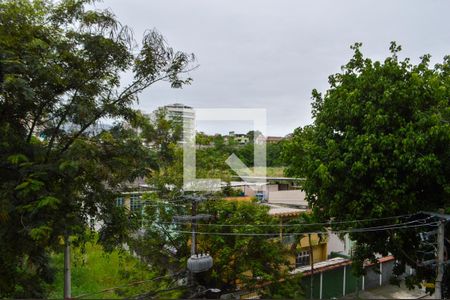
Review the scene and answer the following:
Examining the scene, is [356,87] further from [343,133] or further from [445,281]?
[445,281]

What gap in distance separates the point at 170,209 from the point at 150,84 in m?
3.85

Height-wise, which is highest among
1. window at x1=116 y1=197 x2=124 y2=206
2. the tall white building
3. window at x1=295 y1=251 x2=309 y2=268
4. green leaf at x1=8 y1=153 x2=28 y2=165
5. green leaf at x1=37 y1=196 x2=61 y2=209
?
the tall white building

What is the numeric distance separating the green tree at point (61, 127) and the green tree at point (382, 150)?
260cm

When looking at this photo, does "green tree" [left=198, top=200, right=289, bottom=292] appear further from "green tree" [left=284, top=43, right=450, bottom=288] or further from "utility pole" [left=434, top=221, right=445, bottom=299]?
"utility pole" [left=434, top=221, right=445, bottom=299]

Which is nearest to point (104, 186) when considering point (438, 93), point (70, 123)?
point (70, 123)

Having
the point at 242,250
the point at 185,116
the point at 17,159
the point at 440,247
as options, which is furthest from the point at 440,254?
the point at 185,116

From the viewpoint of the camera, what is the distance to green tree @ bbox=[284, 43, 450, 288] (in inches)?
202

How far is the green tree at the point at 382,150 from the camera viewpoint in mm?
5129

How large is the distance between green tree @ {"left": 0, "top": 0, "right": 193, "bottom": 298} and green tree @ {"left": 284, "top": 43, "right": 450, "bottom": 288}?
8.54 feet

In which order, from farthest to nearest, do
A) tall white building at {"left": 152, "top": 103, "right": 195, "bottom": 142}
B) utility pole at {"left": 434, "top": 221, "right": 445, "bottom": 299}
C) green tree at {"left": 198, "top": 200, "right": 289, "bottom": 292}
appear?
1. tall white building at {"left": 152, "top": 103, "right": 195, "bottom": 142}
2. green tree at {"left": 198, "top": 200, "right": 289, "bottom": 292}
3. utility pole at {"left": 434, "top": 221, "right": 445, "bottom": 299}

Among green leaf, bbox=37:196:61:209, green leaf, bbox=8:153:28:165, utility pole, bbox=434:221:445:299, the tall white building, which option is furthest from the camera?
the tall white building

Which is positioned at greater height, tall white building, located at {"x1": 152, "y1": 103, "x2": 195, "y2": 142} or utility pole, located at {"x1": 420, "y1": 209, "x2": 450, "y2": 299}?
tall white building, located at {"x1": 152, "y1": 103, "x2": 195, "y2": 142}

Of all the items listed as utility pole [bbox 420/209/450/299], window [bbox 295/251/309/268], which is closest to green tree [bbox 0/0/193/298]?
utility pole [bbox 420/209/450/299]

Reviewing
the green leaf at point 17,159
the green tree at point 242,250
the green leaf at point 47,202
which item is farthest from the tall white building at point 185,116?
the green leaf at point 47,202
